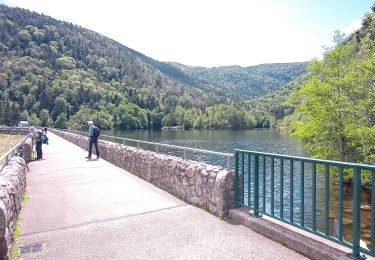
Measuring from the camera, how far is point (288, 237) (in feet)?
15.1

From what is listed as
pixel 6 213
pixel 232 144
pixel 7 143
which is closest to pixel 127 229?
pixel 6 213

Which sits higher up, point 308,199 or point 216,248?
point 216,248

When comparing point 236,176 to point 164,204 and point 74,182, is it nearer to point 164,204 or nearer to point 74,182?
point 164,204

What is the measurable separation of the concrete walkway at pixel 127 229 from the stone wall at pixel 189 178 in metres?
0.24

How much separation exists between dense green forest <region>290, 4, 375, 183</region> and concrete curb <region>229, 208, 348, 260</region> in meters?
15.6

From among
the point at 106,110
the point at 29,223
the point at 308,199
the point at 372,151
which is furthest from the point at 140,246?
the point at 106,110

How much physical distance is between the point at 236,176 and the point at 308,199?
12433 millimetres

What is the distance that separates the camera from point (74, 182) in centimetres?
1055

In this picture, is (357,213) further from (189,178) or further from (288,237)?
(189,178)

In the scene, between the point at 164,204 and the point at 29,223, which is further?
the point at 164,204

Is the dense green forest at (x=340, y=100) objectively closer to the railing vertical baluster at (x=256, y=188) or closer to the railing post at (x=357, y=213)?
the railing vertical baluster at (x=256, y=188)

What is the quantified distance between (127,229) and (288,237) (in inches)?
109

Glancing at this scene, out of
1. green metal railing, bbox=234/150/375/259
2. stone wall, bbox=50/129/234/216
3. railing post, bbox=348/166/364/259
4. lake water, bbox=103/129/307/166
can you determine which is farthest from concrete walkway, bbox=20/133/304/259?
lake water, bbox=103/129/307/166

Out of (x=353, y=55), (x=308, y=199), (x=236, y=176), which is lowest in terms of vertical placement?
(x=308, y=199)
